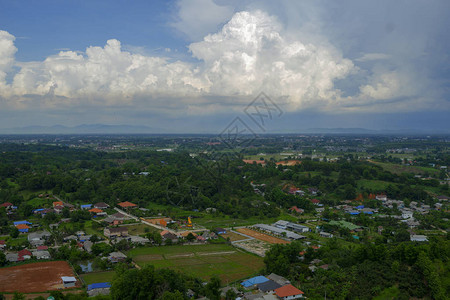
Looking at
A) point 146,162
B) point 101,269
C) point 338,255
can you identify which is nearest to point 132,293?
point 101,269

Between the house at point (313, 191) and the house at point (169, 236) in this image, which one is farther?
the house at point (313, 191)

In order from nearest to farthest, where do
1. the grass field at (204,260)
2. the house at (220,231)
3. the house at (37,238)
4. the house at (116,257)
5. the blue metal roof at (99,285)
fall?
the blue metal roof at (99,285) < the grass field at (204,260) < the house at (116,257) < the house at (37,238) < the house at (220,231)

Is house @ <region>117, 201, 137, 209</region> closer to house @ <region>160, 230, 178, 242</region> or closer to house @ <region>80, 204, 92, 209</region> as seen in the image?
house @ <region>80, 204, 92, 209</region>

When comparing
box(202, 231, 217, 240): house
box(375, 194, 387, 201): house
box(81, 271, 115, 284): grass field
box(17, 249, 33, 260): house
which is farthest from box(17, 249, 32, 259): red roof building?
box(375, 194, 387, 201): house

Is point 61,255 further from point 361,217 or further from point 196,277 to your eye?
point 361,217

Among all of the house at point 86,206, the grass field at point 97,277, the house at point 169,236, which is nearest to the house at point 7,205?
the house at point 86,206

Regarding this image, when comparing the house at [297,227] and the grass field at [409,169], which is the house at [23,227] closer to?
the house at [297,227]

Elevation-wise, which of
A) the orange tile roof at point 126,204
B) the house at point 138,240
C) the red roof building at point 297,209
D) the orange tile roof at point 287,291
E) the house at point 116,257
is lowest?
the red roof building at point 297,209
